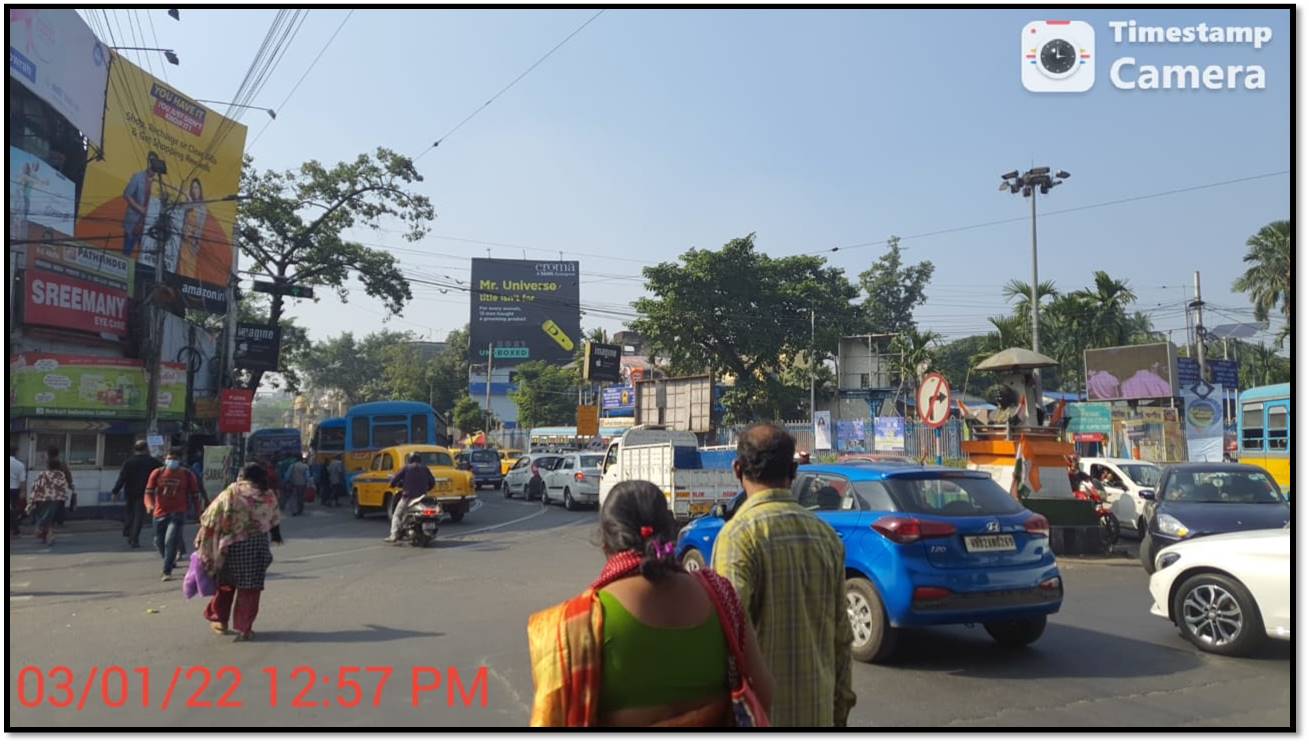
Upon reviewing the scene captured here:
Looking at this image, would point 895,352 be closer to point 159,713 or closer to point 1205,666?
point 1205,666

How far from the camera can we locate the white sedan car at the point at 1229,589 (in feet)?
21.1

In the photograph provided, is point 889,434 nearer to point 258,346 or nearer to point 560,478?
point 560,478

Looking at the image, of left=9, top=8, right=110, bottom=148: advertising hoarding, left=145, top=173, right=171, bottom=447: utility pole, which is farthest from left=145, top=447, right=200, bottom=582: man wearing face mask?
left=9, top=8, right=110, bottom=148: advertising hoarding

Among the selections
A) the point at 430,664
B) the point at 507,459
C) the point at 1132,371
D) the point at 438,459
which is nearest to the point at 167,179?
the point at 507,459

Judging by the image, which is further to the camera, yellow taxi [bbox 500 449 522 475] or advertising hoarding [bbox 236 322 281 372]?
yellow taxi [bbox 500 449 522 475]

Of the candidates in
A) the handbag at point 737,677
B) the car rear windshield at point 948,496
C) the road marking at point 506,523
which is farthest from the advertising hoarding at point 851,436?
the handbag at point 737,677

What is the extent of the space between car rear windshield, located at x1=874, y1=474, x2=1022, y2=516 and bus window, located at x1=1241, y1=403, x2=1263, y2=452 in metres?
14.0

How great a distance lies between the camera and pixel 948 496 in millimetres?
6785

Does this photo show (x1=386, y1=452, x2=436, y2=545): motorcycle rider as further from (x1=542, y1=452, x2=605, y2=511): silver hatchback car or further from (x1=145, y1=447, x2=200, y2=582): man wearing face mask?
(x1=542, y1=452, x2=605, y2=511): silver hatchback car

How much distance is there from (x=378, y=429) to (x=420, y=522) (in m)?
12.3

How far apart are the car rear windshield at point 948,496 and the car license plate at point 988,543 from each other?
0.68 ft

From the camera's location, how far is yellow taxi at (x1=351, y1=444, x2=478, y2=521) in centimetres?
1892

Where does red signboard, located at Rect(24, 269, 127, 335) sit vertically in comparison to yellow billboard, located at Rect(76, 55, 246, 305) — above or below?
below

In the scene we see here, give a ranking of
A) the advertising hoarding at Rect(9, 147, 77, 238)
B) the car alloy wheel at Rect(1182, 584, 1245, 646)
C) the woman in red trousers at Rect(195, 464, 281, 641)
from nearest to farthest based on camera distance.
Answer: the car alloy wheel at Rect(1182, 584, 1245, 646) < the woman in red trousers at Rect(195, 464, 281, 641) < the advertising hoarding at Rect(9, 147, 77, 238)
